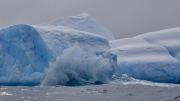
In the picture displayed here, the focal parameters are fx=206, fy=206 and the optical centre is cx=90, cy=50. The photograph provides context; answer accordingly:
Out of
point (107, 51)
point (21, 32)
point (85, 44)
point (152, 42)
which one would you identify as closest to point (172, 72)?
point (152, 42)

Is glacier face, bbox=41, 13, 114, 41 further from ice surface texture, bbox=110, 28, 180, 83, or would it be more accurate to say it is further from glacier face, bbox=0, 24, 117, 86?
glacier face, bbox=0, 24, 117, 86

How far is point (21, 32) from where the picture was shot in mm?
8891

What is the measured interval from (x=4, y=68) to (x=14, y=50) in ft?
2.96

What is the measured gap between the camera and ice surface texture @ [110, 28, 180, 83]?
39.4 feet

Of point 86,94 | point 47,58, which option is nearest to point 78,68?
point 47,58

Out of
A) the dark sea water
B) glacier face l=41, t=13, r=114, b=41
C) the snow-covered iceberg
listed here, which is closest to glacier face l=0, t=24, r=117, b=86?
the snow-covered iceberg

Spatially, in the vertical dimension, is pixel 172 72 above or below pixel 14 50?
below

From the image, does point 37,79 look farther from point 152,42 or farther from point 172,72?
point 152,42

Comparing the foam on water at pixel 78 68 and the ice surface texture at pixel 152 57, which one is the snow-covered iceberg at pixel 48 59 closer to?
the foam on water at pixel 78 68

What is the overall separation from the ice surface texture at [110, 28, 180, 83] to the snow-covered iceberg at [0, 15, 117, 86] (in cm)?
331

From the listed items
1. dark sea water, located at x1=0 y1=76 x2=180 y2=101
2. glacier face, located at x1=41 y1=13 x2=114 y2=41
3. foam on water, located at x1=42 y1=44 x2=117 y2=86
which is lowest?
dark sea water, located at x1=0 y1=76 x2=180 y2=101

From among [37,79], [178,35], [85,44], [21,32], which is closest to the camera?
[37,79]

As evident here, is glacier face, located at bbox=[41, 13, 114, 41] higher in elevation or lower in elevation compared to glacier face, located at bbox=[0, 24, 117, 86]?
higher

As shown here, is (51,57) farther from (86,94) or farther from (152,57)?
(152,57)
